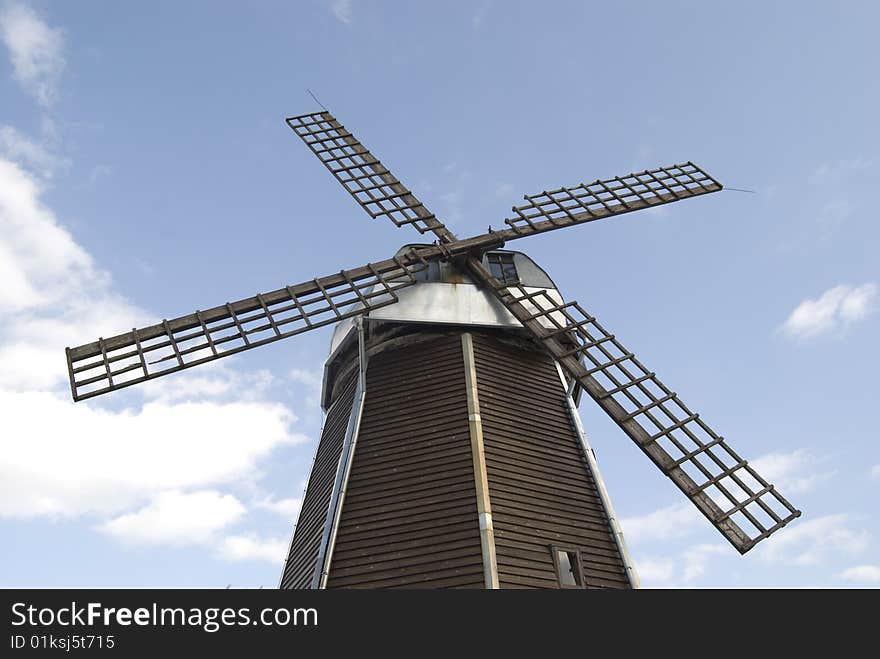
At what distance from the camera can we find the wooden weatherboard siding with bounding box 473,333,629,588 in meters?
9.15

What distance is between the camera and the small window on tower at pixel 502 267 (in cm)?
1255

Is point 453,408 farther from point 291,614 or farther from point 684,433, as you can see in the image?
point 291,614

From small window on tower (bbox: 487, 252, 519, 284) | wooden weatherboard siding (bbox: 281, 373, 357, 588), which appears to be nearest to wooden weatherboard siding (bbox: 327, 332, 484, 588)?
wooden weatherboard siding (bbox: 281, 373, 357, 588)

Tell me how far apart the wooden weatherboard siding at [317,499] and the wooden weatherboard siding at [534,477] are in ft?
7.67

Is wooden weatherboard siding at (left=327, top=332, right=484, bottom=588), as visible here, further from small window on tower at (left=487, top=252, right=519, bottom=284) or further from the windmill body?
small window on tower at (left=487, top=252, right=519, bottom=284)

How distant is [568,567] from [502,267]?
5.18 metres

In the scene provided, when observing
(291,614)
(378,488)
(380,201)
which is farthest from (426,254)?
(291,614)

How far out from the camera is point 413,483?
386 inches

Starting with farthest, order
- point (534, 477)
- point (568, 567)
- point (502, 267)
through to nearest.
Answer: point (502, 267)
point (534, 477)
point (568, 567)

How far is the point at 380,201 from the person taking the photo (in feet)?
45.5

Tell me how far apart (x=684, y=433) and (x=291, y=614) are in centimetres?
587

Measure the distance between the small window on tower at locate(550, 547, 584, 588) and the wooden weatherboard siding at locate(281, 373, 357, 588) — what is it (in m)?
3.04

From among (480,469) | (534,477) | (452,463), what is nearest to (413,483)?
(452,463)

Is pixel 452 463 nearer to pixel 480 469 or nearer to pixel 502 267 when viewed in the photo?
pixel 480 469
